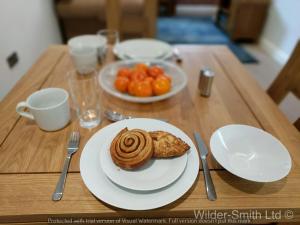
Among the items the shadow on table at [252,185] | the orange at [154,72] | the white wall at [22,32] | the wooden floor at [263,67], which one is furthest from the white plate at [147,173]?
the wooden floor at [263,67]

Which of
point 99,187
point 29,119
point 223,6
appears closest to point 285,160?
point 99,187

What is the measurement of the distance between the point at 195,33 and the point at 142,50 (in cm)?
269

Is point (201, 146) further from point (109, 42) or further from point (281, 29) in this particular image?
point (281, 29)

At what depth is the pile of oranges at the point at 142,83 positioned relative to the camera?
2.54ft

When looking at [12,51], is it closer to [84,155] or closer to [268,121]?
[84,155]

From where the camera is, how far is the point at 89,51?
95cm

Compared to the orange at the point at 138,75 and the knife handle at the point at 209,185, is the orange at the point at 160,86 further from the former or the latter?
the knife handle at the point at 209,185

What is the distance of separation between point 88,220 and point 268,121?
611 mm

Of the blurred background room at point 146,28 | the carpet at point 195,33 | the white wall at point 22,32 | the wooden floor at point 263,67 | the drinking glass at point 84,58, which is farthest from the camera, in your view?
the carpet at point 195,33

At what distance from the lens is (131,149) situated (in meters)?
0.50

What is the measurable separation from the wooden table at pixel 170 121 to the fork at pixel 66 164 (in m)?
0.01

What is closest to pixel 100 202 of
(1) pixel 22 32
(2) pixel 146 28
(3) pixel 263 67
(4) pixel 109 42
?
(4) pixel 109 42

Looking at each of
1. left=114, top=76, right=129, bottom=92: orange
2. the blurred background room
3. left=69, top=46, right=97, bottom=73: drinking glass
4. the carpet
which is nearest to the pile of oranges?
left=114, top=76, right=129, bottom=92: orange

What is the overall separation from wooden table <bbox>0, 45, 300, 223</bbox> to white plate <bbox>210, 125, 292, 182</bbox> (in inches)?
1.3
